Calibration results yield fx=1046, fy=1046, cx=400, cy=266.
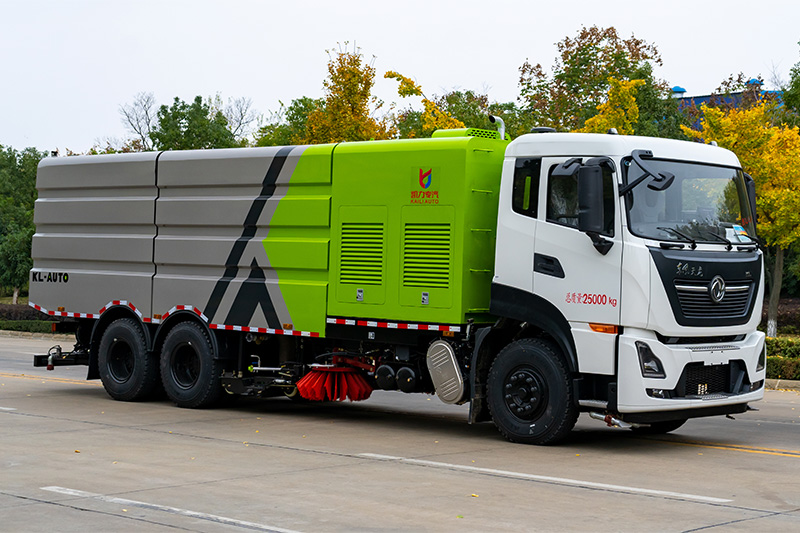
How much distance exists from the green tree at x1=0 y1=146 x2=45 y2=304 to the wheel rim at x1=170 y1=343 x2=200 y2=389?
2081 centimetres

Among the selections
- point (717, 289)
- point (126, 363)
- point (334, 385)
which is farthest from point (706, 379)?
point (126, 363)

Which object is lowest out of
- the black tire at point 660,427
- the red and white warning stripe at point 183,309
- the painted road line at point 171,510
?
the painted road line at point 171,510

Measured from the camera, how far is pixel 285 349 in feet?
43.4

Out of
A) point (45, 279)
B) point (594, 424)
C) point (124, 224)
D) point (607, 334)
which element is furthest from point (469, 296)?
point (45, 279)

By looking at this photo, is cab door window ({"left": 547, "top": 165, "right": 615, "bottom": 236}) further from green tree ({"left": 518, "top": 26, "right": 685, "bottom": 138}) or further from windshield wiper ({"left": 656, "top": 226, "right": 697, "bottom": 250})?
green tree ({"left": 518, "top": 26, "right": 685, "bottom": 138})

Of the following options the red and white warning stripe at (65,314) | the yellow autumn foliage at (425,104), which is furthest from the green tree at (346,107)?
the red and white warning stripe at (65,314)

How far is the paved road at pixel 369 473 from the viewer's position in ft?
23.0

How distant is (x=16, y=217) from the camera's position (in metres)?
51.8

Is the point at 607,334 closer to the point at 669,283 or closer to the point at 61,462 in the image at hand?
the point at 669,283

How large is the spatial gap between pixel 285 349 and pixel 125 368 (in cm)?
281

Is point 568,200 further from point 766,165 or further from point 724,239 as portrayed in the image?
point 766,165

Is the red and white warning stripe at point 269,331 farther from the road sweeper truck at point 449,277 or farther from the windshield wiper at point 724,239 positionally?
the windshield wiper at point 724,239

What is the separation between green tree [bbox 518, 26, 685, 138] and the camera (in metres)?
35.4

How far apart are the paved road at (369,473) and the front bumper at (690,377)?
20.3 inches
